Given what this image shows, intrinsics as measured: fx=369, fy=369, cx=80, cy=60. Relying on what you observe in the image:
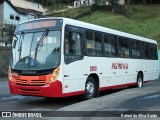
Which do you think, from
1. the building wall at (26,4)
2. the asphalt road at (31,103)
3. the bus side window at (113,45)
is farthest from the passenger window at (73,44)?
the building wall at (26,4)

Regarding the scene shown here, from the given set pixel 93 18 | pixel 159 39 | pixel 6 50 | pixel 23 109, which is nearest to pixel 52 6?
pixel 93 18

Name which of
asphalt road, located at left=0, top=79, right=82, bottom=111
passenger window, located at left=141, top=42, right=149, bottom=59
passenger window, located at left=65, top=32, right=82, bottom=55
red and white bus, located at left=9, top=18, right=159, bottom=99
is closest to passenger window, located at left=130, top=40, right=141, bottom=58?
passenger window, located at left=141, top=42, right=149, bottom=59

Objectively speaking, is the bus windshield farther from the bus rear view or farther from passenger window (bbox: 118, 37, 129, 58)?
passenger window (bbox: 118, 37, 129, 58)

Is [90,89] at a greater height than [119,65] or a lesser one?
lesser

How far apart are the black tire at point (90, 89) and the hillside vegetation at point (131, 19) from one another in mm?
30476

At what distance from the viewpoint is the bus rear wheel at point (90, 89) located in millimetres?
13633

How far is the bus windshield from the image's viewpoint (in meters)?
12.1

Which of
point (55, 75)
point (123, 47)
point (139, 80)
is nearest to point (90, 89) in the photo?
point (55, 75)

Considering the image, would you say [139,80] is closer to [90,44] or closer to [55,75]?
[90,44]

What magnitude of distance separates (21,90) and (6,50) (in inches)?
852

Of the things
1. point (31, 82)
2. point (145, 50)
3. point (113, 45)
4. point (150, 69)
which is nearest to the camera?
point (31, 82)

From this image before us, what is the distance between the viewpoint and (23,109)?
37.9ft

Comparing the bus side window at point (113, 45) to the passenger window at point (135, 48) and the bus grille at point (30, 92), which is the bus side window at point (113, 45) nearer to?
the passenger window at point (135, 48)

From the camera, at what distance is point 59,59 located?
12062 mm
